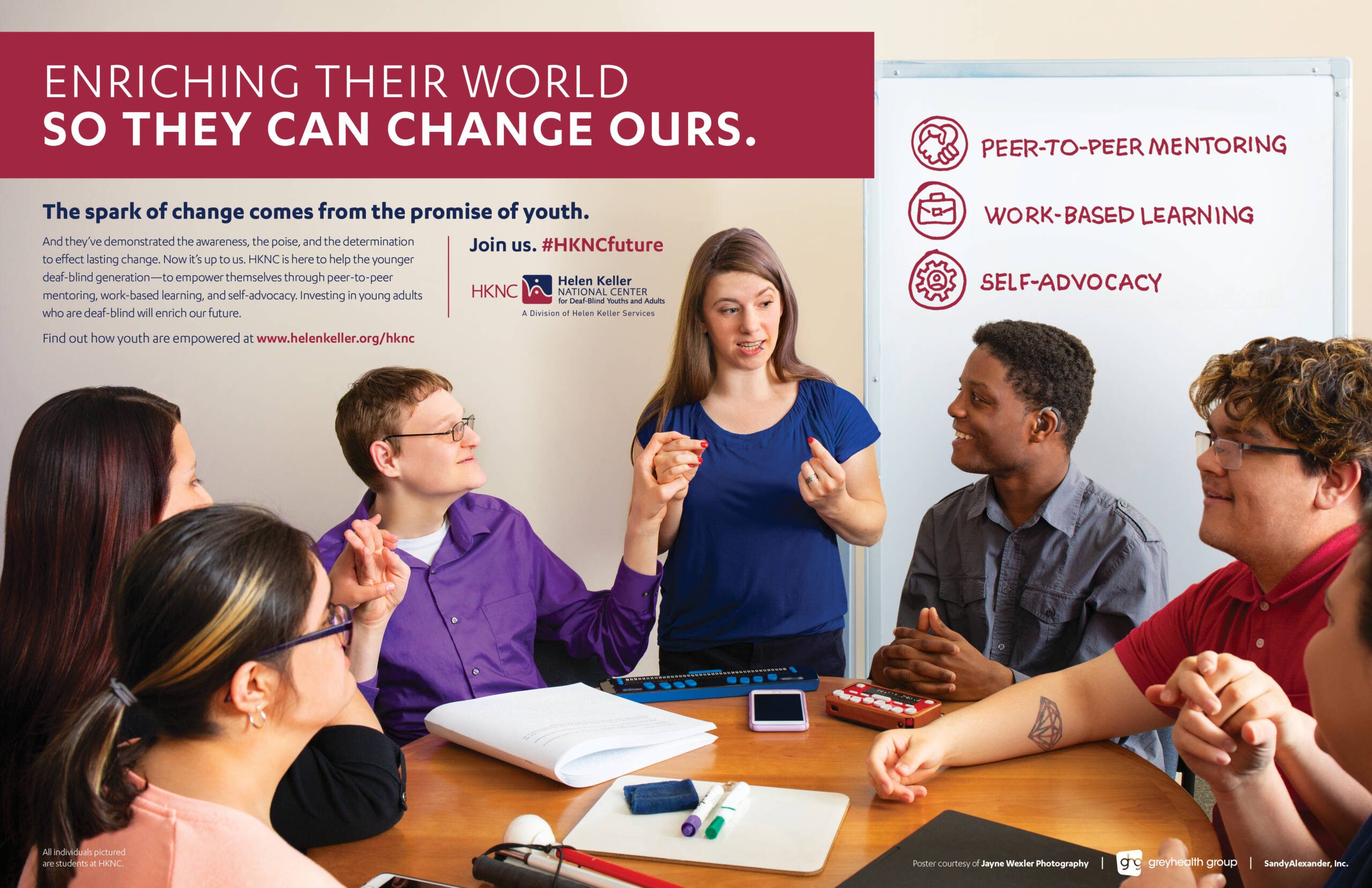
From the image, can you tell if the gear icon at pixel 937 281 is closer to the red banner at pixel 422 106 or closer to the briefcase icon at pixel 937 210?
the briefcase icon at pixel 937 210

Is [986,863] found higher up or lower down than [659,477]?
lower down

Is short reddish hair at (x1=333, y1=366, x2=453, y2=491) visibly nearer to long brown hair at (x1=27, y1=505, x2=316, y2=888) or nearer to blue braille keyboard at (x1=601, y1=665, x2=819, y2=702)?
blue braille keyboard at (x1=601, y1=665, x2=819, y2=702)

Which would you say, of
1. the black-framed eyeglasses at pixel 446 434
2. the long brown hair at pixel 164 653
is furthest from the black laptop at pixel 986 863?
the black-framed eyeglasses at pixel 446 434

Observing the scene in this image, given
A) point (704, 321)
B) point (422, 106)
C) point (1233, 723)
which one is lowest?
point (1233, 723)

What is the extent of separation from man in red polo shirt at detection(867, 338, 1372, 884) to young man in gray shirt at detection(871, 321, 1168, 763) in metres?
0.54

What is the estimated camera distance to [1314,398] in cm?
145

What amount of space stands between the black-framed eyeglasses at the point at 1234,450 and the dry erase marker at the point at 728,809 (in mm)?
914

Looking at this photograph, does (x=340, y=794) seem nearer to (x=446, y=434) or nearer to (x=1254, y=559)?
(x=446, y=434)

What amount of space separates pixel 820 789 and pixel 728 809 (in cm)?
16

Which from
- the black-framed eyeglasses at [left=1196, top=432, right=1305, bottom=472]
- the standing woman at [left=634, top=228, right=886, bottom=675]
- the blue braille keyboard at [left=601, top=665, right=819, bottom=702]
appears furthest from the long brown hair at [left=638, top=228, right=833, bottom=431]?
the black-framed eyeglasses at [left=1196, top=432, right=1305, bottom=472]

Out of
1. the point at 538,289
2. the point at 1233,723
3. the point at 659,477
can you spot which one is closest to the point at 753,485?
the point at 659,477

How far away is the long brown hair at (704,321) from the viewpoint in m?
2.48

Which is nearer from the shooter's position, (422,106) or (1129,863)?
(1129,863)

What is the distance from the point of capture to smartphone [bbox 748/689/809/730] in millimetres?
1526
